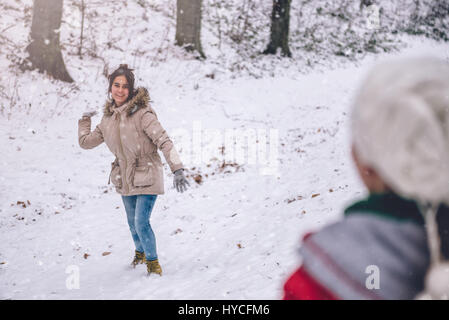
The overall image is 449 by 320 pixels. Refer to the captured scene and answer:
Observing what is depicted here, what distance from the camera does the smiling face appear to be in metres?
3.67

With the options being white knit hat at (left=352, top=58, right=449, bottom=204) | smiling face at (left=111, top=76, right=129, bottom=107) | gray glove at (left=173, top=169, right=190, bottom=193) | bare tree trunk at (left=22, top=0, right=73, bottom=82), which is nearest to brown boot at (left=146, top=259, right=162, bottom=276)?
gray glove at (left=173, top=169, right=190, bottom=193)

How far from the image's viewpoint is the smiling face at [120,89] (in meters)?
3.67

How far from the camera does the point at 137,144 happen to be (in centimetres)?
368

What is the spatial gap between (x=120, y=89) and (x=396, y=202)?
3.29 metres

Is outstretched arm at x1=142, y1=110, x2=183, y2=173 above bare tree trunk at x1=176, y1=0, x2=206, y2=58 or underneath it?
underneath

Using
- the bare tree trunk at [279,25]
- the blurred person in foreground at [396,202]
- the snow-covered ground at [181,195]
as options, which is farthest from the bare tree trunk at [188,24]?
the blurred person in foreground at [396,202]

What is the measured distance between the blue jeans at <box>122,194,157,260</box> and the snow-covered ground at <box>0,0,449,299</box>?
0.49 m

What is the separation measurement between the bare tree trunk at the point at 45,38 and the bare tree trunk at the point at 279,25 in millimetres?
8830

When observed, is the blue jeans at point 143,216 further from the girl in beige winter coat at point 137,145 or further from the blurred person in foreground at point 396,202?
the blurred person in foreground at point 396,202

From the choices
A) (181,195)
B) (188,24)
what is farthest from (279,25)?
(181,195)

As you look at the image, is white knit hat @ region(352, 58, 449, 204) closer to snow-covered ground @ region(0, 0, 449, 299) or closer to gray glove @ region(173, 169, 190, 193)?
snow-covered ground @ region(0, 0, 449, 299)

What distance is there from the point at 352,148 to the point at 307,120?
10.1 m

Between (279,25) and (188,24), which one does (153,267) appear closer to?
(188,24)
